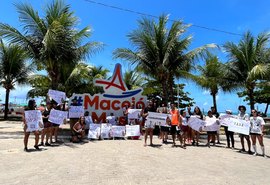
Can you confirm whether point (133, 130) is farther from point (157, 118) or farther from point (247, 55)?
point (247, 55)

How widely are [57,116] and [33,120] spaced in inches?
61.7

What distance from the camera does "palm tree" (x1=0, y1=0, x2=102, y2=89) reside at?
13.9m

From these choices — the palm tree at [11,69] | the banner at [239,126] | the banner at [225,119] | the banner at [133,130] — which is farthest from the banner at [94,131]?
the palm tree at [11,69]

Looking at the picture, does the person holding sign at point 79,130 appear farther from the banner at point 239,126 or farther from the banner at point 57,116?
the banner at point 239,126

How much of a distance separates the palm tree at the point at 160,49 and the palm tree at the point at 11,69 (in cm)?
1459

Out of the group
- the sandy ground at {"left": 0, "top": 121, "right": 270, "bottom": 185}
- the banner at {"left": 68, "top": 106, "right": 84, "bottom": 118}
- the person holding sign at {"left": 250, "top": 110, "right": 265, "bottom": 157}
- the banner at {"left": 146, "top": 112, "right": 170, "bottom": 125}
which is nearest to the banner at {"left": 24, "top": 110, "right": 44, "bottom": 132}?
the sandy ground at {"left": 0, "top": 121, "right": 270, "bottom": 185}

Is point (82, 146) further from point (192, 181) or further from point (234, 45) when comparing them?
point (234, 45)

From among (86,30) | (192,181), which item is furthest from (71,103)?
(192,181)

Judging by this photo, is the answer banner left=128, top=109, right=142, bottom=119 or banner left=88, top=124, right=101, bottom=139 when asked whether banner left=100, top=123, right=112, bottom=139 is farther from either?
banner left=128, top=109, right=142, bottom=119

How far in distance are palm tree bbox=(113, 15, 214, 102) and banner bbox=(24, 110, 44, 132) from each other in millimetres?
8153

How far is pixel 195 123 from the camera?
12430 millimetres

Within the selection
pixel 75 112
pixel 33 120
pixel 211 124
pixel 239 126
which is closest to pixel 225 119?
pixel 211 124

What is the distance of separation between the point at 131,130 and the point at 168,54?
17.7 ft

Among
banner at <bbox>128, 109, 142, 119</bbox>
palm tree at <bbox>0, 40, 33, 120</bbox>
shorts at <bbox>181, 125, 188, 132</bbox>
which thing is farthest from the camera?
palm tree at <bbox>0, 40, 33, 120</bbox>
